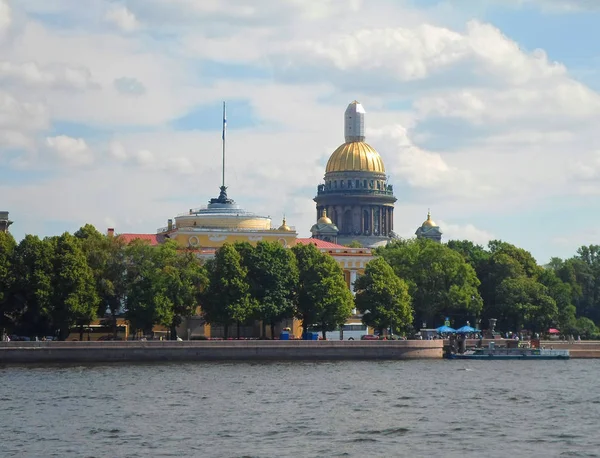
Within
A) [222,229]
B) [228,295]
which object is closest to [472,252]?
[222,229]

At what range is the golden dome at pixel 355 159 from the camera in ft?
581

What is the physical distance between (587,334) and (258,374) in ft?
159

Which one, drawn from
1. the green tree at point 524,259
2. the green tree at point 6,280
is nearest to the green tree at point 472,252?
the green tree at point 524,259

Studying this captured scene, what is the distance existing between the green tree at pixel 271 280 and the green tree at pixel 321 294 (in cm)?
86

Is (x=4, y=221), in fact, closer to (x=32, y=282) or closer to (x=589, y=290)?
(x=32, y=282)

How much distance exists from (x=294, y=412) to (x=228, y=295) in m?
41.8

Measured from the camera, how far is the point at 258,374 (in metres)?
77.1

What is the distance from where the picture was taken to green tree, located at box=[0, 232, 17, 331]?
92.2 metres

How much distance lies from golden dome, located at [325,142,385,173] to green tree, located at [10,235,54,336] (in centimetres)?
8492

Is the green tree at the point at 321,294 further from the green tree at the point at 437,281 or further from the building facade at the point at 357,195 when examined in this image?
the building facade at the point at 357,195

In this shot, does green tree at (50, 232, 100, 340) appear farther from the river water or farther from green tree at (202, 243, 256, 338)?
the river water

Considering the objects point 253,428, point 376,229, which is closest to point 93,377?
point 253,428

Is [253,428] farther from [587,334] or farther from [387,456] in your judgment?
[587,334]

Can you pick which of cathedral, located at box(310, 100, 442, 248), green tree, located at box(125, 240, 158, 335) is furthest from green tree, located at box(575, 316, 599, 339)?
cathedral, located at box(310, 100, 442, 248)
